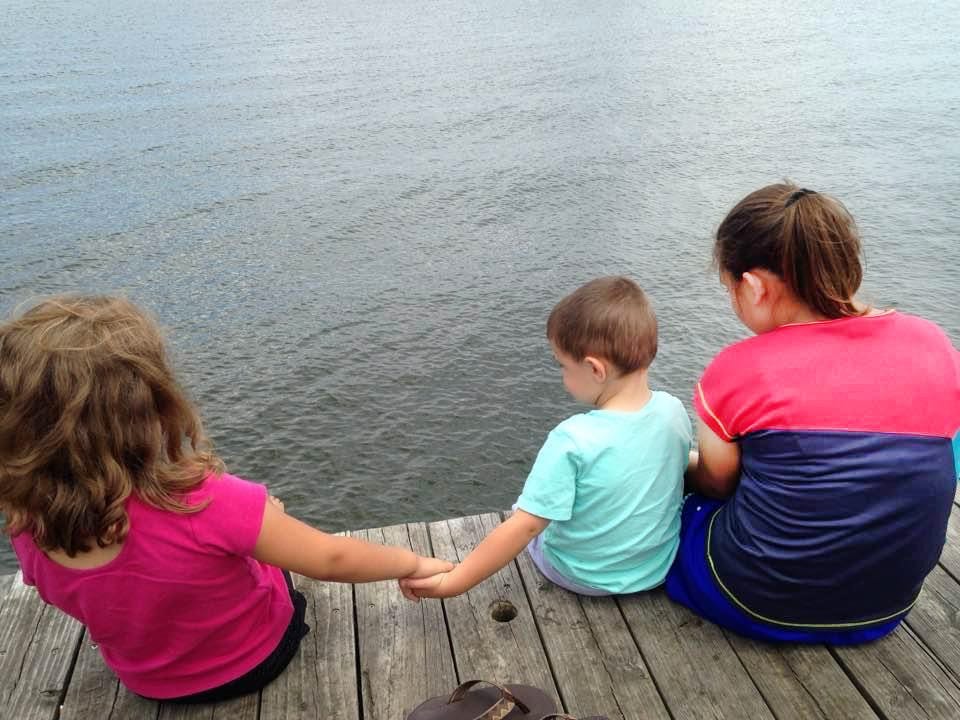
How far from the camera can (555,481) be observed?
2.66 meters

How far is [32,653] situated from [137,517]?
3.93 ft

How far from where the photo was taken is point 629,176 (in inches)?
428

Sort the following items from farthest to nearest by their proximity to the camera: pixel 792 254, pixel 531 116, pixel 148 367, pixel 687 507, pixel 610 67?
pixel 610 67 < pixel 531 116 < pixel 687 507 < pixel 792 254 < pixel 148 367

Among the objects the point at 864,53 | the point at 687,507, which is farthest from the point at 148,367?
the point at 864,53

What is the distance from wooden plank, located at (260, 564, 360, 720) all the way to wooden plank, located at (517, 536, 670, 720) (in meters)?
0.63

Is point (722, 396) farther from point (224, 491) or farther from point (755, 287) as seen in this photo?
point (224, 491)

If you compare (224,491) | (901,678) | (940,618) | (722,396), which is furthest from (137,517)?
(940,618)

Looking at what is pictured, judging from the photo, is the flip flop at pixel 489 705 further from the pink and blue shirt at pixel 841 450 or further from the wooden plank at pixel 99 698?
the wooden plank at pixel 99 698

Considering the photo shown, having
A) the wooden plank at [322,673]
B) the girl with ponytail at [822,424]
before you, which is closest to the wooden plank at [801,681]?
the girl with ponytail at [822,424]

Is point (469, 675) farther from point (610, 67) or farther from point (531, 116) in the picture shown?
point (610, 67)

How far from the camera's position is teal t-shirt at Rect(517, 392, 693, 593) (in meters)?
2.67

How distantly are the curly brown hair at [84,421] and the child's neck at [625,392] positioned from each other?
4.13 feet

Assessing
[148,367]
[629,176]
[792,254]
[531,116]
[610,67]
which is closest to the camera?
[148,367]

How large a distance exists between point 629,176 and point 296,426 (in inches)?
242
